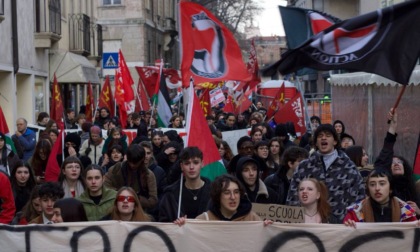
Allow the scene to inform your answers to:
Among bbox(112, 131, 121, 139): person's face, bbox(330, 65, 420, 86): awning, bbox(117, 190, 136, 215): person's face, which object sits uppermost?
bbox(330, 65, 420, 86): awning

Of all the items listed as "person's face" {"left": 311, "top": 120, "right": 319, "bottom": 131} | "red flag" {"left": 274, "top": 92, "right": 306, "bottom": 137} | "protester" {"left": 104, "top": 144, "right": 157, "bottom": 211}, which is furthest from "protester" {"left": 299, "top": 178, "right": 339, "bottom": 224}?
"person's face" {"left": 311, "top": 120, "right": 319, "bottom": 131}

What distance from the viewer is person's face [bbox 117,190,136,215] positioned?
6.89m

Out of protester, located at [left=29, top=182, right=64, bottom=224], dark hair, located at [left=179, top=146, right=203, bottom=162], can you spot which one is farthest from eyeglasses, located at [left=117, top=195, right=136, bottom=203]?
dark hair, located at [left=179, top=146, right=203, bottom=162]

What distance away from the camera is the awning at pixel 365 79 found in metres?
14.7

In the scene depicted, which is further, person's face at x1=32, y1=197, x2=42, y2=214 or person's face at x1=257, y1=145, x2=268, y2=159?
person's face at x1=257, y1=145, x2=268, y2=159

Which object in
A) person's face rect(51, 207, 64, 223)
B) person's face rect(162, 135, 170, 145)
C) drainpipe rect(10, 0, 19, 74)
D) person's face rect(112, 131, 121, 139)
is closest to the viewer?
Answer: person's face rect(51, 207, 64, 223)

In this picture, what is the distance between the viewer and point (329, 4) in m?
45.5

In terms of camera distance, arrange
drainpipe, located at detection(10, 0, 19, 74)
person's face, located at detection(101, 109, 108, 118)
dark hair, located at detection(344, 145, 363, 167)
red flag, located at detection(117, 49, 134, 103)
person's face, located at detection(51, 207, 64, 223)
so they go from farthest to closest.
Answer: drainpipe, located at detection(10, 0, 19, 74) < red flag, located at detection(117, 49, 134, 103) < person's face, located at detection(101, 109, 108, 118) < dark hair, located at detection(344, 145, 363, 167) < person's face, located at detection(51, 207, 64, 223)

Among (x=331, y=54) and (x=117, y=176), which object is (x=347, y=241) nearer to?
(x=331, y=54)

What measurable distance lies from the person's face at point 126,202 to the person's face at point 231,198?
773mm

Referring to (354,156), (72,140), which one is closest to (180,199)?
(354,156)

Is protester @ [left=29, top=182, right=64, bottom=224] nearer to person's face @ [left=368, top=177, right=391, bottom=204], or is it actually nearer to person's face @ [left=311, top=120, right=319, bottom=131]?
person's face @ [left=368, top=177, right=391, bottom=204]

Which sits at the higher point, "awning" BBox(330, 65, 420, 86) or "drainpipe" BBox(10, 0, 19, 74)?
"drainpipe" BBox(10, 0, 19, 74)

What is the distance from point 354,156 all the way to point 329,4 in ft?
122
